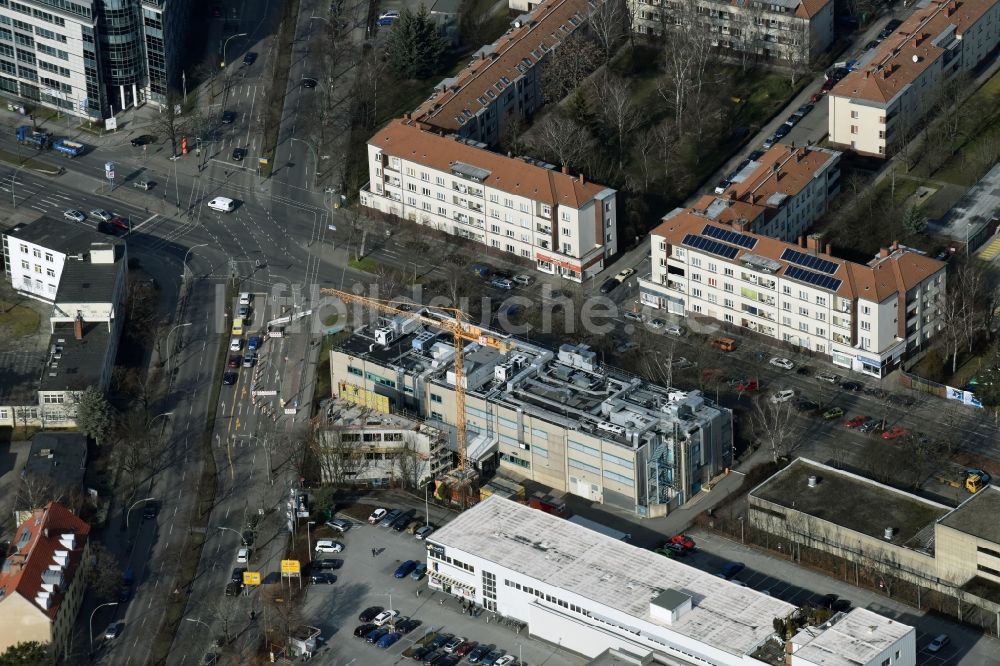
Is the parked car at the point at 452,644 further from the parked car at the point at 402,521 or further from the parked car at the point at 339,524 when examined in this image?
the parked car at the point at 339,524

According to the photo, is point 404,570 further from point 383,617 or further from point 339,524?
point 339,524

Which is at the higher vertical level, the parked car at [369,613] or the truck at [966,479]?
the truck at [966,479]

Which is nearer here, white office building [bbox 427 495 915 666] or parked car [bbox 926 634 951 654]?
white office building [bbox 427 495 915 666]

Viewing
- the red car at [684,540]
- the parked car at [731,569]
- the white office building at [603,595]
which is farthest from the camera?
the red car at [684,540]

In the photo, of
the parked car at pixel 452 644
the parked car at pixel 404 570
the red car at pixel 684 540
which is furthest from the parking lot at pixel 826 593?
the parked car at pixel 404 570

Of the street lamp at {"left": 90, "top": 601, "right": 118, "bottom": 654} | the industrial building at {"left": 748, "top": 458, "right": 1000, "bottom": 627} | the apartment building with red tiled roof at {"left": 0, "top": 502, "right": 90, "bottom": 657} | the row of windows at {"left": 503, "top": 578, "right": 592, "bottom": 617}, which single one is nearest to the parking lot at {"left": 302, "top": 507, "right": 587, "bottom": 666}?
the row of windows at {"left": 503, "top": 578, "right": 592, "bottom": 617}

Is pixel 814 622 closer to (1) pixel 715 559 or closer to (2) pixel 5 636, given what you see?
(1) pixel 715 559

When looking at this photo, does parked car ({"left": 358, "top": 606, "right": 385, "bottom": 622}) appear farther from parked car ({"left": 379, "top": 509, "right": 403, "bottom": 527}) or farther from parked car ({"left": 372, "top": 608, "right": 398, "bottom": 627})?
parked car ({"left": 379, "top": 509, "right": 403, "bottom": 527})
